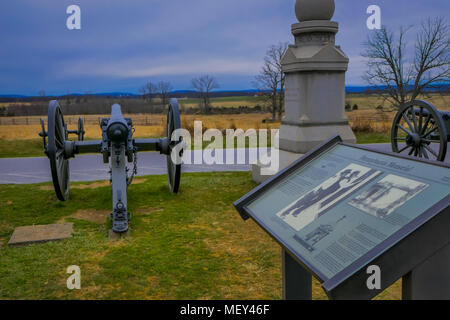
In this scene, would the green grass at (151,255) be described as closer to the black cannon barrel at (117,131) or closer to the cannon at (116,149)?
the cannon at (116,149)

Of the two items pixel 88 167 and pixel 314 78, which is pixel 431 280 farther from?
pixel 88 167

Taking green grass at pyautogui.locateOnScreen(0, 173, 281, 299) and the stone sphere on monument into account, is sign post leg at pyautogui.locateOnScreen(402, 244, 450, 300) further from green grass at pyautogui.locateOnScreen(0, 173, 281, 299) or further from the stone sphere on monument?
the stone sphere on monument

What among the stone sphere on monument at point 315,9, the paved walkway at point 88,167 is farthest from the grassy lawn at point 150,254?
the stone sphere on monument at point 315,9

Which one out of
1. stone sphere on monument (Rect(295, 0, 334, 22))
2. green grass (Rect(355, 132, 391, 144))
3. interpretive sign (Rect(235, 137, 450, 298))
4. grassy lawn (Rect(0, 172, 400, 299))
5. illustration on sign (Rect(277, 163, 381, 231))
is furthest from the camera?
green grass (Rect(355, 132, 391, 144))

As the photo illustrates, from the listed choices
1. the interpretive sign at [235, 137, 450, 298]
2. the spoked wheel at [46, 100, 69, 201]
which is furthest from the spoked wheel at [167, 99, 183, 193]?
the interpretive sign at [235, 137, 450, 298]

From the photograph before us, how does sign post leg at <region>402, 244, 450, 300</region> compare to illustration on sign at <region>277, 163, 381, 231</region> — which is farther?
illustration on sign at <region>277, 163, 381, 231</region>

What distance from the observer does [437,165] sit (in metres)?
2.62

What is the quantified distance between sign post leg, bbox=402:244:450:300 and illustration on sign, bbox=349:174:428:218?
337 mm

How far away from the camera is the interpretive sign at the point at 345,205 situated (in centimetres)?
228

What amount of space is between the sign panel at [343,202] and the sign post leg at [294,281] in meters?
0.37

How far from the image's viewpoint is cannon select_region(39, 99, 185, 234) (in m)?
6.03

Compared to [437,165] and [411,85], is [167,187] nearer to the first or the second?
[437,165]
